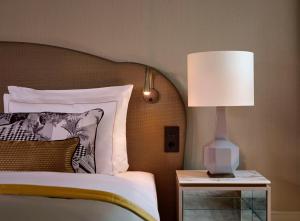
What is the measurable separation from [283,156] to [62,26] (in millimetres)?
1692

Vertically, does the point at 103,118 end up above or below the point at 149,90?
below

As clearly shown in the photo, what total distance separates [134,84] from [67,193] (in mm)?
1284

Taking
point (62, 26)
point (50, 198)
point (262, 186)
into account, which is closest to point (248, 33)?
point (262, 186)

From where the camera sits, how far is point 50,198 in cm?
128

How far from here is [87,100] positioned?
2.32 metres

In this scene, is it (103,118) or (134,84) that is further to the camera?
(134,84)

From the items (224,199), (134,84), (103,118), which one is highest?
(134,84)

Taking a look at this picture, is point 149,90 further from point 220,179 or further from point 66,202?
point 66,202

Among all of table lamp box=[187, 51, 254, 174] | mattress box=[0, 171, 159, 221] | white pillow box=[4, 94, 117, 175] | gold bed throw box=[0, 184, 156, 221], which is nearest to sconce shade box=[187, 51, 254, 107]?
table lamp box=[187, 51, 254, 174]

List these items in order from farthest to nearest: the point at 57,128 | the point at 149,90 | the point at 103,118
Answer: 1. the point at 149,90
2. the point at 103,118
3. the point at 57,128

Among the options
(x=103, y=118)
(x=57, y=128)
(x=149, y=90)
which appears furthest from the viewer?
(x=149, y=90)

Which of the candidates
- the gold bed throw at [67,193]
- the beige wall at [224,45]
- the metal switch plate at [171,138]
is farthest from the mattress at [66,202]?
the beige wall at [224,45]

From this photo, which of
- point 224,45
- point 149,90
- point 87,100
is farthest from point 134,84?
point 224,45

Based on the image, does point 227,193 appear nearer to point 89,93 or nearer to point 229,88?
point 229,88
